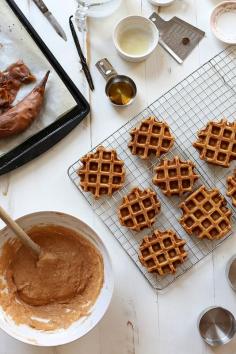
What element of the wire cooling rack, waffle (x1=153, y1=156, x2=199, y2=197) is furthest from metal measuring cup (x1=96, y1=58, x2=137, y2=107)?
waffle (x1=153, y1=156, x2=199, y2=197)

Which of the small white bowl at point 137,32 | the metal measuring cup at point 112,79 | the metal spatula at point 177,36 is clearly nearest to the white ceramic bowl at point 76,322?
the metal measuring cup at point 112,79

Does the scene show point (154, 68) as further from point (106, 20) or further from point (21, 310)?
point (21, 310)

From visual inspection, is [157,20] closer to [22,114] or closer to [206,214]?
[22,114]

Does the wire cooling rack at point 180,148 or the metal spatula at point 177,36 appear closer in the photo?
the wire cooling rack at point 180,148

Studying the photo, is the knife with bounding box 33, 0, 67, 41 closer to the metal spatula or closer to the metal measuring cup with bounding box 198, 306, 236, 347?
the metal spatula

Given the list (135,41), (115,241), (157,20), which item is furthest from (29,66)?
(115,241)

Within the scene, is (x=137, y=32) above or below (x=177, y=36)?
above

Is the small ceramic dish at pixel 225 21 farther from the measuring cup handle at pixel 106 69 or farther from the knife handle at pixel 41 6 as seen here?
the knife handle at pixel 41 6

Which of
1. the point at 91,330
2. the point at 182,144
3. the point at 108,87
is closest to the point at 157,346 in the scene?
the point at 91,330

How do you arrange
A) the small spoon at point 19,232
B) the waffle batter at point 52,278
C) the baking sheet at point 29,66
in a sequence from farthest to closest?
the baking sheet at point 29,66 → the waffle batter at point 52,278 → the small spoon at point 19,232
